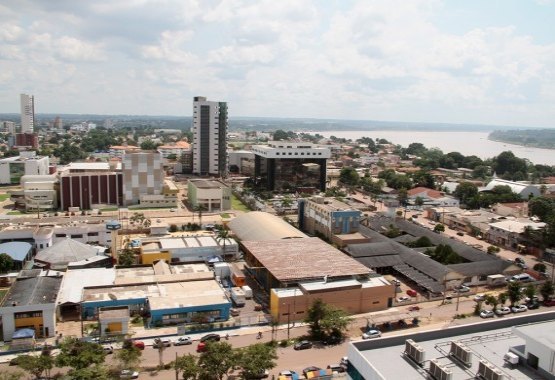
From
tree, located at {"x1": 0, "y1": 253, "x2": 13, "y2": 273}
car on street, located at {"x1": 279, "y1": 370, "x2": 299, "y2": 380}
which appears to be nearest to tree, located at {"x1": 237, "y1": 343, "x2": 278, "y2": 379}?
car on street, located at {"x1": 279, "y1": 370, "x2": 299, "y2": 380}

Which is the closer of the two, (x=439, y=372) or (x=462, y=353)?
(x=439, y=372)

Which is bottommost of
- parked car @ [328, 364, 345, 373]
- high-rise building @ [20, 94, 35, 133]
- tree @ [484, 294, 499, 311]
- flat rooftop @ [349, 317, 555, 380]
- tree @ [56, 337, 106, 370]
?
parked car @ [328, 364, 345, 373]

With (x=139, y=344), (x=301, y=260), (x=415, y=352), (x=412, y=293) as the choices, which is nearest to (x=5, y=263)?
(x=139, y=344)

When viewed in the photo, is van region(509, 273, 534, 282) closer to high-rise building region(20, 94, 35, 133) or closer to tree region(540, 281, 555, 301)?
tree region(540, 281, 555, 301)

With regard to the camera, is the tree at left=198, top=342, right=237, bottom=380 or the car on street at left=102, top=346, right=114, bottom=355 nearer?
the tree at left=198, top=342, right=237, bottom=380

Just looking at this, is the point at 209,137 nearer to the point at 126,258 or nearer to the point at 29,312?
the point at 126,258
